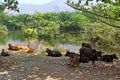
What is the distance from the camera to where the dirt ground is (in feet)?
42.1

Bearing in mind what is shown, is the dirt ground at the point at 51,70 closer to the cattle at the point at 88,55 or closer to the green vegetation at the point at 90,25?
the cattle at the point at 88,55

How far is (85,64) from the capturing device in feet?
52.0

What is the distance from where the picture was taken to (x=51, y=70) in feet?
46.2

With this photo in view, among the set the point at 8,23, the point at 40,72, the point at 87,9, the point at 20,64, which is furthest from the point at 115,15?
the point at 8,23

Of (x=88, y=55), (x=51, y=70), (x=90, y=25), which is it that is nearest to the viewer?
(x=51, y=70)

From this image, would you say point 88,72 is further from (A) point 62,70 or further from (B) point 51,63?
(B) point 51,63

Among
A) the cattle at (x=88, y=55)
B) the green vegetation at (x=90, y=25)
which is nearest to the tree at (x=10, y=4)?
the green vegetation at (x=90, y=25)

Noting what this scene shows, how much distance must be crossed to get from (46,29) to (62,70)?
41.3m

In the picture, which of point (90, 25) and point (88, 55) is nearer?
point (88, 55)

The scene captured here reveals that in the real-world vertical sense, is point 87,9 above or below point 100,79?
above

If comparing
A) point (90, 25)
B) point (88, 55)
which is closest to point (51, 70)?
point (88, 55)

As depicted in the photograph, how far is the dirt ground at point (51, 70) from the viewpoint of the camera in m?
12.8

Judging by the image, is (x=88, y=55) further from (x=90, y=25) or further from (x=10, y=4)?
(x=90, y=25)

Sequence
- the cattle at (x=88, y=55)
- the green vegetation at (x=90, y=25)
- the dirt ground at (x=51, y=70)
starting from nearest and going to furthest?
the dirt ground at (x=51, y=70)
the green vegetation at (x=90, y=25)
the cattle at (x=88, y=55)
